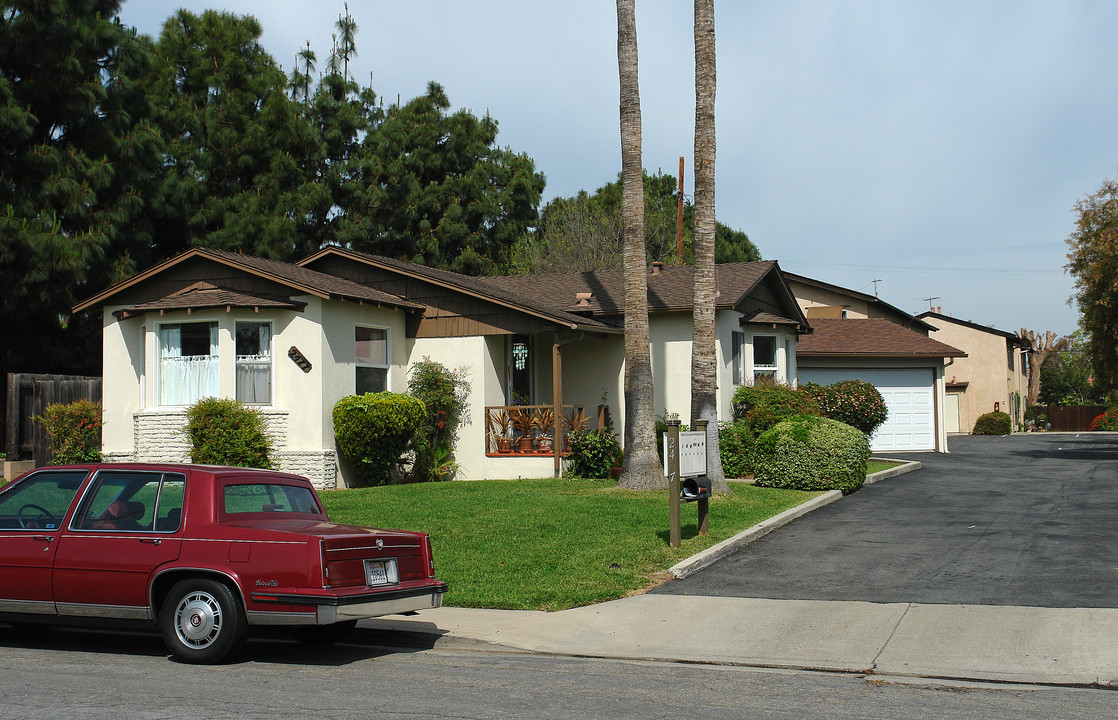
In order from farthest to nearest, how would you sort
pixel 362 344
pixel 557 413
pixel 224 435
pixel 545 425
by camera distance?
pixel 545 425, pixel 362 344, pixel 557 413, pixel 224 435

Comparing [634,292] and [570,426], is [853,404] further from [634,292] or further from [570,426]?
[634,292]

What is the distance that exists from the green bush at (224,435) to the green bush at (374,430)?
1447mm

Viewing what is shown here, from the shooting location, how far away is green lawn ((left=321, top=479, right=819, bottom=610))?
1019cm

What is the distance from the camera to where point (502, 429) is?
68.5 feet

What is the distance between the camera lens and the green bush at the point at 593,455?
64.8ft

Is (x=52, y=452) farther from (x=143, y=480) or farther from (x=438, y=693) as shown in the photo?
(x=438, y=693)

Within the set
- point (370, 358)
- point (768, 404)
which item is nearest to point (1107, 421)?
point (768, 404)

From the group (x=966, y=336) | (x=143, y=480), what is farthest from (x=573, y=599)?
(x=966, y=336)

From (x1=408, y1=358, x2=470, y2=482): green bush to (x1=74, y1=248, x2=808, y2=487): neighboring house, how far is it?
0.23m

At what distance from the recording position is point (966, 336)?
4622 centimetres

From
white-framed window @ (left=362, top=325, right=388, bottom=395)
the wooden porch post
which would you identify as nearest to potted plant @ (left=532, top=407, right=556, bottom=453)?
the wooden porch post

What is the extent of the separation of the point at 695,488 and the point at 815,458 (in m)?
6.02

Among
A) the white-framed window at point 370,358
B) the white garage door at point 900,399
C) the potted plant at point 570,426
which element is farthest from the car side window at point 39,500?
the white garage door at point 900,399

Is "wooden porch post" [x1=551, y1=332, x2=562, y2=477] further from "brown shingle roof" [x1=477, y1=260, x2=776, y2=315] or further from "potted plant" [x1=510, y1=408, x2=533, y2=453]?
"brown shingle roof" [x1=477, y1=260, x2=776, y2=315]
